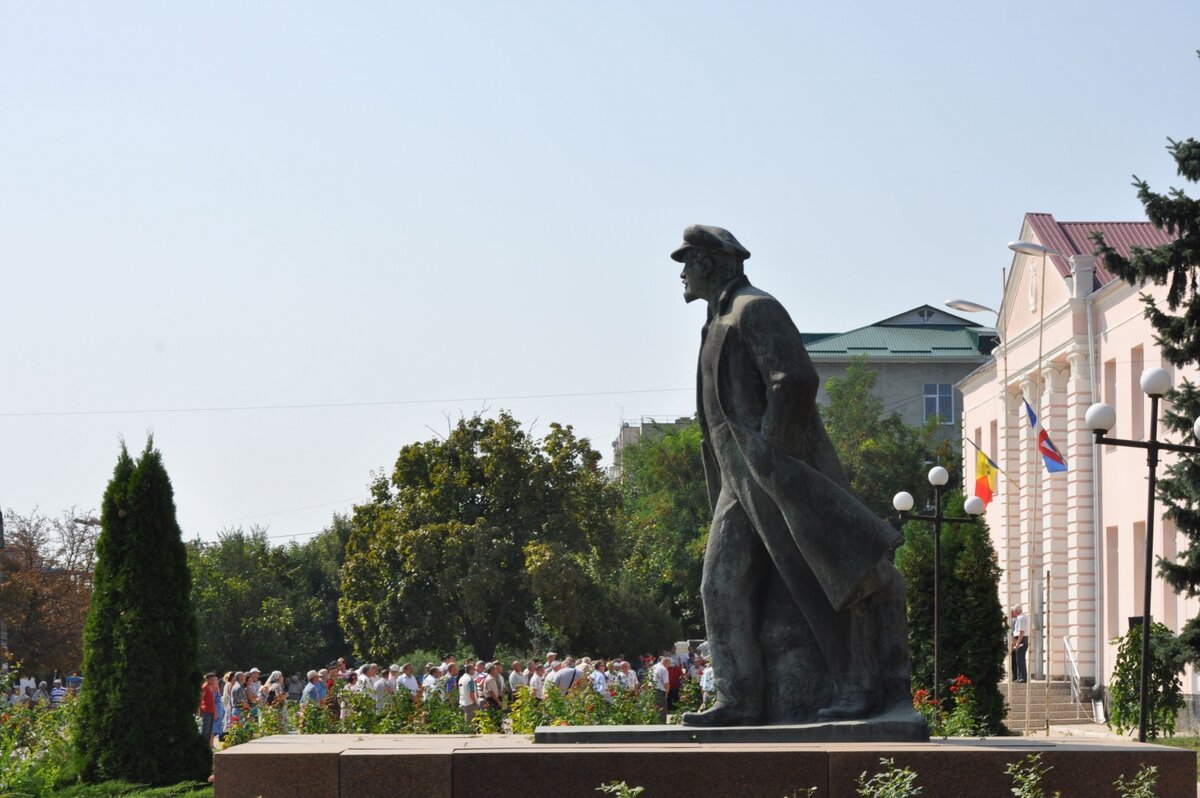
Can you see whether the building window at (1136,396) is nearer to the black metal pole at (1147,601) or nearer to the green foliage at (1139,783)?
the black metal pole at (1147,601)

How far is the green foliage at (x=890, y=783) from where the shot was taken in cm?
675

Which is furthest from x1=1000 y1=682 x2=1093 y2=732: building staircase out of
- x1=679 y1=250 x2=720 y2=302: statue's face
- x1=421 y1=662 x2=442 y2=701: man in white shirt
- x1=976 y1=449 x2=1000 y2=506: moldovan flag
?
x1=679 y1=250 x2=720 y2=302: statue's face

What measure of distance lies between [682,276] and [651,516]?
2216 inches

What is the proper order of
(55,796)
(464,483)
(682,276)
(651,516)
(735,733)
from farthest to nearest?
(651,516) < (464,483) < (55,796) < (682,276) < (735,733)

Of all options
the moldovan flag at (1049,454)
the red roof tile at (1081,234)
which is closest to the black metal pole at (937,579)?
the moldovan flag at (1049,454)

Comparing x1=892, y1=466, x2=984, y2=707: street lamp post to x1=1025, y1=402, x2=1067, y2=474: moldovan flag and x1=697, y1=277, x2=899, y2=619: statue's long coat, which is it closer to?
x1=1025, y1=402, x2=1067, y2=474: moldovan flag

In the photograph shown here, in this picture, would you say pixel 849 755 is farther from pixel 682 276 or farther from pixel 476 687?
pixel 476 687

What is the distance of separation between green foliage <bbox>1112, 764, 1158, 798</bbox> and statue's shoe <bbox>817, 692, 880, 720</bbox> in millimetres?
1155

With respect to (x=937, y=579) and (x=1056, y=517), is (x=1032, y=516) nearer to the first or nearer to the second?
(x=1056, y=517)

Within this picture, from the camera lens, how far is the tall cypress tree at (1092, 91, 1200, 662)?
23.0m

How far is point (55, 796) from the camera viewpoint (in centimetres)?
1398

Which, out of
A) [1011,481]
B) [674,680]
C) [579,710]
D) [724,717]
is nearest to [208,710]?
[674,680]

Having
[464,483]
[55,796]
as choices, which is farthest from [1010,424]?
[55,796]

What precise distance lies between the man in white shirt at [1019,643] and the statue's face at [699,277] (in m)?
29.3
